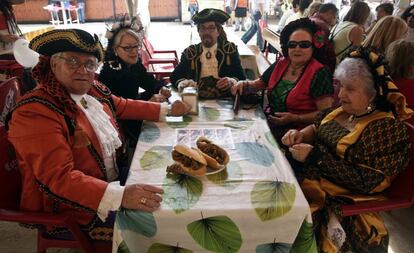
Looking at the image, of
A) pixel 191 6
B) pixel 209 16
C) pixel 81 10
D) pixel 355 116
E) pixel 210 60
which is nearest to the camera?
pixel 355 116

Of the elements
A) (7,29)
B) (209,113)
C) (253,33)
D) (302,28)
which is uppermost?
(302,28)

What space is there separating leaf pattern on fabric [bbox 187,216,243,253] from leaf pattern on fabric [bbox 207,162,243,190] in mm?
155

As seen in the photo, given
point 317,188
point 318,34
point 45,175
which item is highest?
point 318,34

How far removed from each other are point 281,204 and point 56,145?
2.82 feet

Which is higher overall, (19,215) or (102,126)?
(102,126)

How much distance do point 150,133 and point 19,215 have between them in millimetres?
696

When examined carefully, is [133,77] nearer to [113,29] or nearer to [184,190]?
[113,29]

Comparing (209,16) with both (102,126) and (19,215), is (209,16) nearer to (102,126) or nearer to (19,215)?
(102,126)

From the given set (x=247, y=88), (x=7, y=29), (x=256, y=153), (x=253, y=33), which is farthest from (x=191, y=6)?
(x=256, y=153)

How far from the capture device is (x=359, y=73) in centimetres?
149

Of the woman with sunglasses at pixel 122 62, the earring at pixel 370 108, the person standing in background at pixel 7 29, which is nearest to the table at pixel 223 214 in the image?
the earring at pixel 370 108

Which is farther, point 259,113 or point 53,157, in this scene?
point 259,113

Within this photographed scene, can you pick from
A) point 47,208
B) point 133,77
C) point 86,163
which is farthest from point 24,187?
point 133,77

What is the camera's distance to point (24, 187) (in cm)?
132
